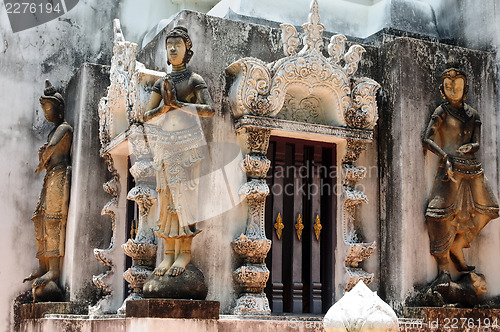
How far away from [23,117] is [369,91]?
495 centimetres

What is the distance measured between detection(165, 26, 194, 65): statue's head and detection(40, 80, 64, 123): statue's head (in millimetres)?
2958

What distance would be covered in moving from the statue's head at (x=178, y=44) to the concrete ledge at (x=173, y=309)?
2484 millimetres

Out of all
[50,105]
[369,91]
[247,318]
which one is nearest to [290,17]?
[369,91]

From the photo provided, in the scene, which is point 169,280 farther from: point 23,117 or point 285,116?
point 23,117

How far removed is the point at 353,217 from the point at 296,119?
51.2 inches

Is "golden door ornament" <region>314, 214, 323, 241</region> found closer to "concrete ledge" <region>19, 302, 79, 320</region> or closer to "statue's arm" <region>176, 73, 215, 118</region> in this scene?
"statue's arm" <region>176, 73, 215, 118</region>

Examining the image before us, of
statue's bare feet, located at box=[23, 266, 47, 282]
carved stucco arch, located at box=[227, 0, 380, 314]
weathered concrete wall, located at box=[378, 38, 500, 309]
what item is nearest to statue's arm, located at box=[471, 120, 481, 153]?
weathered concrete wall, located at box=[378, 38, 500, 309]

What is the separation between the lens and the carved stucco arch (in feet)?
27.3

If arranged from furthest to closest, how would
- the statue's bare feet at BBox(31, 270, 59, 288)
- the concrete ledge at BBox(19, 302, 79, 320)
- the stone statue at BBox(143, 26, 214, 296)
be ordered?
the statue's bare feet at BBox(31, 270, 59, 288) → the concrete ledge at BBox(19, 302, 79, 320) → the stone statue at BBox(143, 26, 214, 296)

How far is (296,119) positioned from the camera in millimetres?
8992

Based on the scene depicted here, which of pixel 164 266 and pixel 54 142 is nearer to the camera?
pixel 164 266

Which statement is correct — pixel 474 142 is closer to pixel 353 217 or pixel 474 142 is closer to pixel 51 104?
pixel 353 217

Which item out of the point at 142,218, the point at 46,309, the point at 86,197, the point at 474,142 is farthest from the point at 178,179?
the point at 474,142

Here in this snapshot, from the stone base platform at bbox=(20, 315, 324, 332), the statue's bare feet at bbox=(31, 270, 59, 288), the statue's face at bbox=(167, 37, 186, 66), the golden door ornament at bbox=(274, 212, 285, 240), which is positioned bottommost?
the stone base platform at bbox=(20, 315, 324, 332)
